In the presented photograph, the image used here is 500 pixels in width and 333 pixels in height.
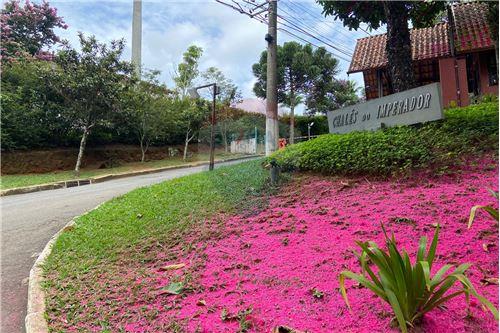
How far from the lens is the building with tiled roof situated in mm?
12719

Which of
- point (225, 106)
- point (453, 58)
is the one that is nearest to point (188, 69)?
point (225, 106)

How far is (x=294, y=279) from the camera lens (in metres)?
2.73

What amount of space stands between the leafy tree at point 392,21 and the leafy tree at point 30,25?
1682 cm

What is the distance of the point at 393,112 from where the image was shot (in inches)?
238

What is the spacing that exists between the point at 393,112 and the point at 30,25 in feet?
72.6

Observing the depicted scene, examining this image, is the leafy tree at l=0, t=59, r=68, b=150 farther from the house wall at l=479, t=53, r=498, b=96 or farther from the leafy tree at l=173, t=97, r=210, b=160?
the house wall at l=479, t=53, r=498, b=96

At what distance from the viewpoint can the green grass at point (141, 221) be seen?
13.0ft

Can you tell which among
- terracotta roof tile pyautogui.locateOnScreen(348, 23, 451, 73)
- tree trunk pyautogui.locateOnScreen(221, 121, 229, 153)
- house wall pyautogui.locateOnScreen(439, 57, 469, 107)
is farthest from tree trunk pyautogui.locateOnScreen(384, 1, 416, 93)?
tree trunk pyautogui.locateOnScreen(221, 121, 229, 153)

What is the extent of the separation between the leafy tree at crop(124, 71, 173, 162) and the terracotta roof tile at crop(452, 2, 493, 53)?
12950mm

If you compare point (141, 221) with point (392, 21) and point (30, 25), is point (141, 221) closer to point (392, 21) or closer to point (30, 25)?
point (392, 21)

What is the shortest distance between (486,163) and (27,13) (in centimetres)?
2380

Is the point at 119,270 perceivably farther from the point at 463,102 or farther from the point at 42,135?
the point at 42,135

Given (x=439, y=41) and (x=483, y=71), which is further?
(x=439, y=41)

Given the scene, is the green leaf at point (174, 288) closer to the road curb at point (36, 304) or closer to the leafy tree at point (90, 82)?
the road curb at point (36, 304)
